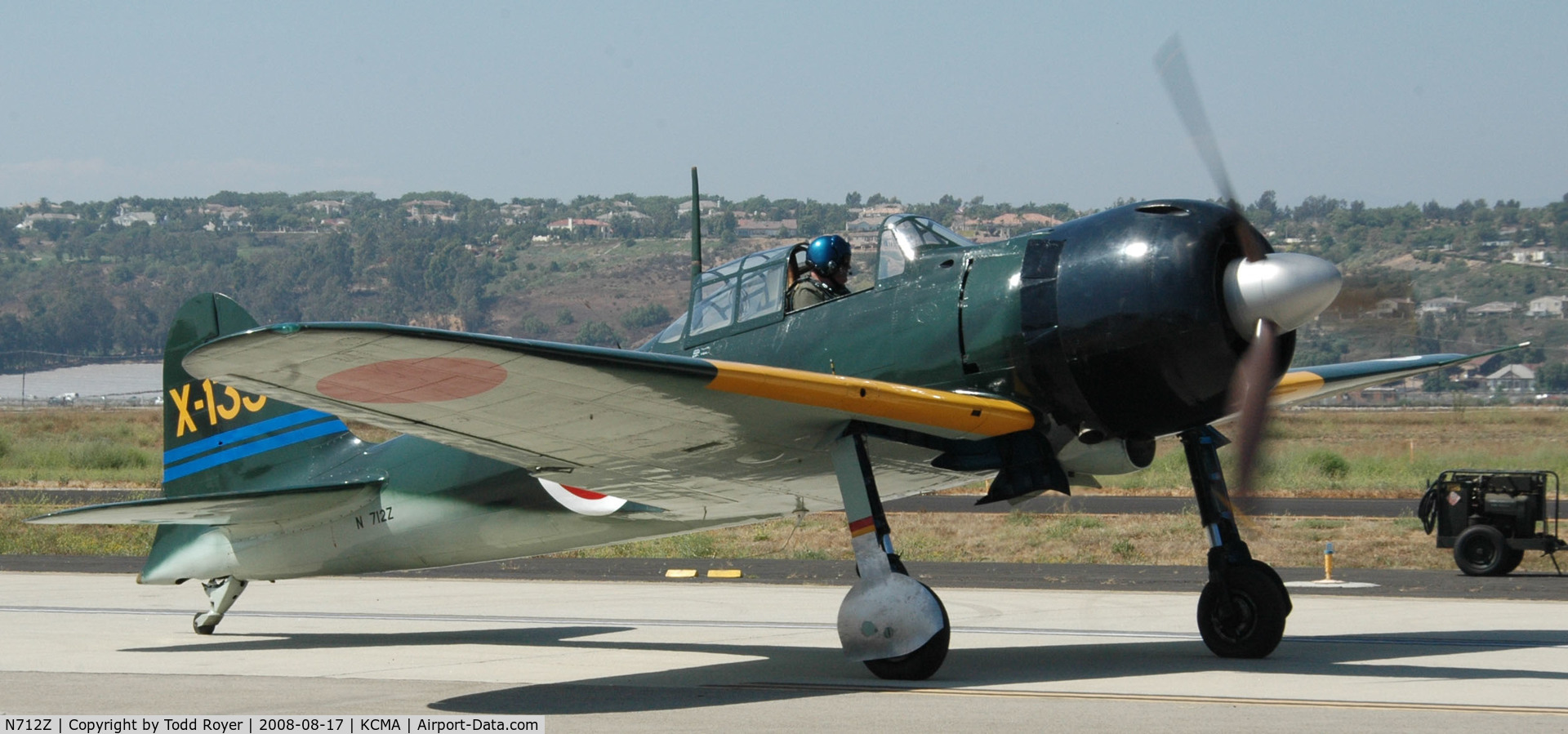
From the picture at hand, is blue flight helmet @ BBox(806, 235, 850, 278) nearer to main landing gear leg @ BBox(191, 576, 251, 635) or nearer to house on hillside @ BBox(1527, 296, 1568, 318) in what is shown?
main landing gear leg @ BBox(191, 576, 251, 635)

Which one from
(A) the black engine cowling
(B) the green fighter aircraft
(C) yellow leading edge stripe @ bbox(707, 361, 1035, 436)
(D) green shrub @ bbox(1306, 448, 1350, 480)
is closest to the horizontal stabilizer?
(B) the green fighter aircraft

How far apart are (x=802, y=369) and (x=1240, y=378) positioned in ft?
8.82

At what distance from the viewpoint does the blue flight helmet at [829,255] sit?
31.7ft

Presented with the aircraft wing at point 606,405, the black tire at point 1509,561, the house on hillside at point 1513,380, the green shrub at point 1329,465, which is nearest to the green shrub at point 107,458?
the green shrub at point 1329,465

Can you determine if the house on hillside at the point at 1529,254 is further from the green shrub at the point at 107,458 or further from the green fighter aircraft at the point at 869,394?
the green fighter aircraft at the point at 869,394

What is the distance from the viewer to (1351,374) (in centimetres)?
1171

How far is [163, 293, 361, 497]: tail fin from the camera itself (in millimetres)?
12297

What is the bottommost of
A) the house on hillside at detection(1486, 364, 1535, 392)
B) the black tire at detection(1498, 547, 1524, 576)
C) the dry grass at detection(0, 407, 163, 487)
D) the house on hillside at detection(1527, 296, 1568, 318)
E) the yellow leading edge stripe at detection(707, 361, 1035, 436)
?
the house on hillside at detection(1486, 364, 1535, 392)

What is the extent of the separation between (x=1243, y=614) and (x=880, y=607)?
112 inches

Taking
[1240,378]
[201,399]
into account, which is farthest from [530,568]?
[1240,378]

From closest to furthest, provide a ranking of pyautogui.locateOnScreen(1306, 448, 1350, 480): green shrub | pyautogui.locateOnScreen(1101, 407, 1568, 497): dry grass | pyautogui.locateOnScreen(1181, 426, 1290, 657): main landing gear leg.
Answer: pyautogui.locateOnScreen(1181, 426, 1290, 657): main landing gear leg → pyautogui.locateOnScreen(1101, 407, 1568, 497): dry grass → pyautogui.locateOnScreen(1306, 448, 1350, 480): green shrub

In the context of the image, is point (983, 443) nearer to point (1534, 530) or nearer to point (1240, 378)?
point (1240, 378)

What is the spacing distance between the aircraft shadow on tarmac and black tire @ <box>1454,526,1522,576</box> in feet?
19.6

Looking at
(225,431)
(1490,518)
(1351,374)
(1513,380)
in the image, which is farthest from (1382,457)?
(1513,380)
